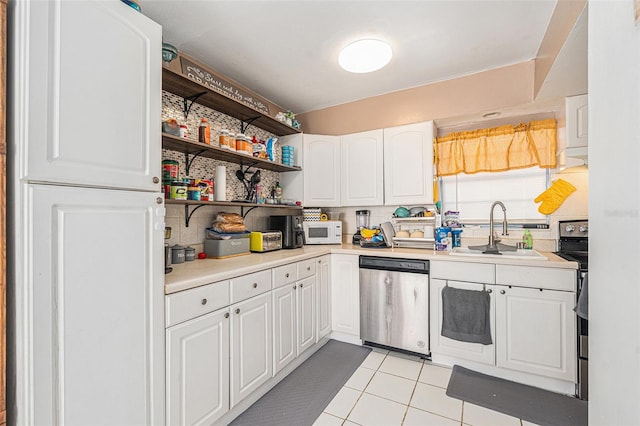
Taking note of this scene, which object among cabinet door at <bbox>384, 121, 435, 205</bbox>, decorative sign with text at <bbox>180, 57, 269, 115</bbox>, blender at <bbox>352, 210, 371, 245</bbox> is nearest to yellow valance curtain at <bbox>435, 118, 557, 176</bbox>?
cabinet door at <bbox>384, 121, 435, 205</bbox>

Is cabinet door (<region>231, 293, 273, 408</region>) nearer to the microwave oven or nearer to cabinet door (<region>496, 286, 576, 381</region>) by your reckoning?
the microwave oven

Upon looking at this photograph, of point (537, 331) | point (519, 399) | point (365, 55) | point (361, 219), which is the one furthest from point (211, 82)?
point (519, 399)

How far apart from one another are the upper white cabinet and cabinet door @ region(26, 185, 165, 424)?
8.65 feet

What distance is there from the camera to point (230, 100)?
2195 millimetres

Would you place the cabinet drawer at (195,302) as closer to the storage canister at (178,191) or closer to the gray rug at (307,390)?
the storage canister at (178,191)

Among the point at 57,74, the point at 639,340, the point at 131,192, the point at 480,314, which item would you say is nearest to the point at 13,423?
the point at 131,192

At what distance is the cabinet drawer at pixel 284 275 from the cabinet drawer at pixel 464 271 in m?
1.11

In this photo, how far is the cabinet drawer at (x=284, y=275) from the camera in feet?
6.63

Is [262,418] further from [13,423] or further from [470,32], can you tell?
[470,32]

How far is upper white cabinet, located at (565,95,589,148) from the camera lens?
196 centimetres

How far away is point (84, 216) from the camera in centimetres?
104

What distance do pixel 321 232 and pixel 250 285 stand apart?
1325mm

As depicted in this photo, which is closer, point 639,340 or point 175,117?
point 639,340

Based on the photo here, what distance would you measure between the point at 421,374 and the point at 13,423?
223 centimetres
